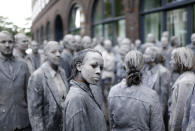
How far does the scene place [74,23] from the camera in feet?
66.7

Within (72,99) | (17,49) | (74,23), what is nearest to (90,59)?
(72,99)

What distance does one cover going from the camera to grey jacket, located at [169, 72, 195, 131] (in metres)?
3.24

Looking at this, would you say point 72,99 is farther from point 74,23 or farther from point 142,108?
point 74,23

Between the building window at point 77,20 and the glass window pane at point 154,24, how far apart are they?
21.8 feet

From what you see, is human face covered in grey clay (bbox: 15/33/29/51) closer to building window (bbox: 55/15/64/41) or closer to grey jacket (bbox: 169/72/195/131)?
grey jacket (bbox: 169/72/195/131)

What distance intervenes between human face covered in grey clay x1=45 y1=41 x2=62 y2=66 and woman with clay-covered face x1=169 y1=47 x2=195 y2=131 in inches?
61.6

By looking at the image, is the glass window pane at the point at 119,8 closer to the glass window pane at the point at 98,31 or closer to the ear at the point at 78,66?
the glass window pane at the point at 98,31

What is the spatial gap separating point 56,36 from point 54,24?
1.21 metres

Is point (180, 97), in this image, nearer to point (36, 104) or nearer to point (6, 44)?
point (36, 104)

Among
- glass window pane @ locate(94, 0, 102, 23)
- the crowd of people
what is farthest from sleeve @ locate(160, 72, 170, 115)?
glass window pane @ locate(94, 0, 102, 23)

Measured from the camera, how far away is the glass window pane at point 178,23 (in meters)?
9.84

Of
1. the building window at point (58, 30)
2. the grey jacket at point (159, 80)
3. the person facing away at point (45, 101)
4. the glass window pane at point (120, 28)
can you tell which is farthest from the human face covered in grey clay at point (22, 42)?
the building window at point (58, 30)

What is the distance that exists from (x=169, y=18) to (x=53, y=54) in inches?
311

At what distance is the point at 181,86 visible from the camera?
10.7 ft
